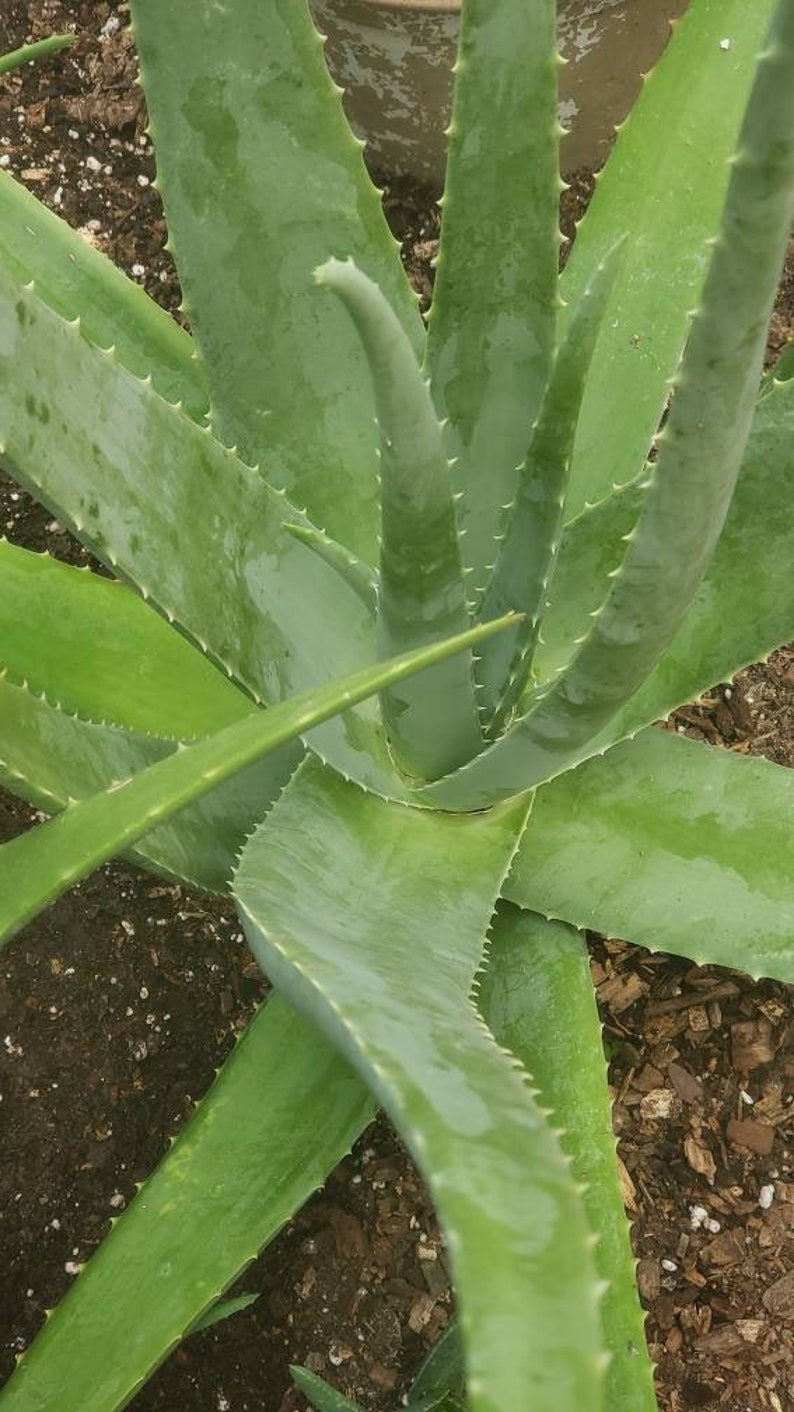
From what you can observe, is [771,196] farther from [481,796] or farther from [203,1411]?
[203,1411]

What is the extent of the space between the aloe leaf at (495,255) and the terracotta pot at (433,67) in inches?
23.2

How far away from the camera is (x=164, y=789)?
50 cm

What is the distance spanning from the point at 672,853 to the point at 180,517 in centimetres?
42

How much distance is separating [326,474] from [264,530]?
0.40ft

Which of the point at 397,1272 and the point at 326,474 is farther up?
the point at 326,474

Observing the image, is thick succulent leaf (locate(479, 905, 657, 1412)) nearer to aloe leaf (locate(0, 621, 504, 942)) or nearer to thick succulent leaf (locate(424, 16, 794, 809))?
thick succulent leaf (locate(424, 16, 794, 809))

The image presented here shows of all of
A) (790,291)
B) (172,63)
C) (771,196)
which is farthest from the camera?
(790,291)

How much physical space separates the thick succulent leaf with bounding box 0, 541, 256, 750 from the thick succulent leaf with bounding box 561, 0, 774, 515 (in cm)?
33

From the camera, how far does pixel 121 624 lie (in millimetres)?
1014

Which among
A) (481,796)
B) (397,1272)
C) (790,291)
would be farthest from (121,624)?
(790,291)

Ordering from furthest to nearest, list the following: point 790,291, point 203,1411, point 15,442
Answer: point 790,291
point 203,1411
point 15,442

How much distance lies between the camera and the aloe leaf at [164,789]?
49 centimetres

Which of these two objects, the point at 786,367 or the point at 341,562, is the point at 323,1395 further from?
the point at 786,367

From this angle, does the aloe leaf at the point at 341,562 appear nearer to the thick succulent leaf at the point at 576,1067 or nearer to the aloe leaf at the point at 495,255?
the aloe leaf at the point at 495,255
